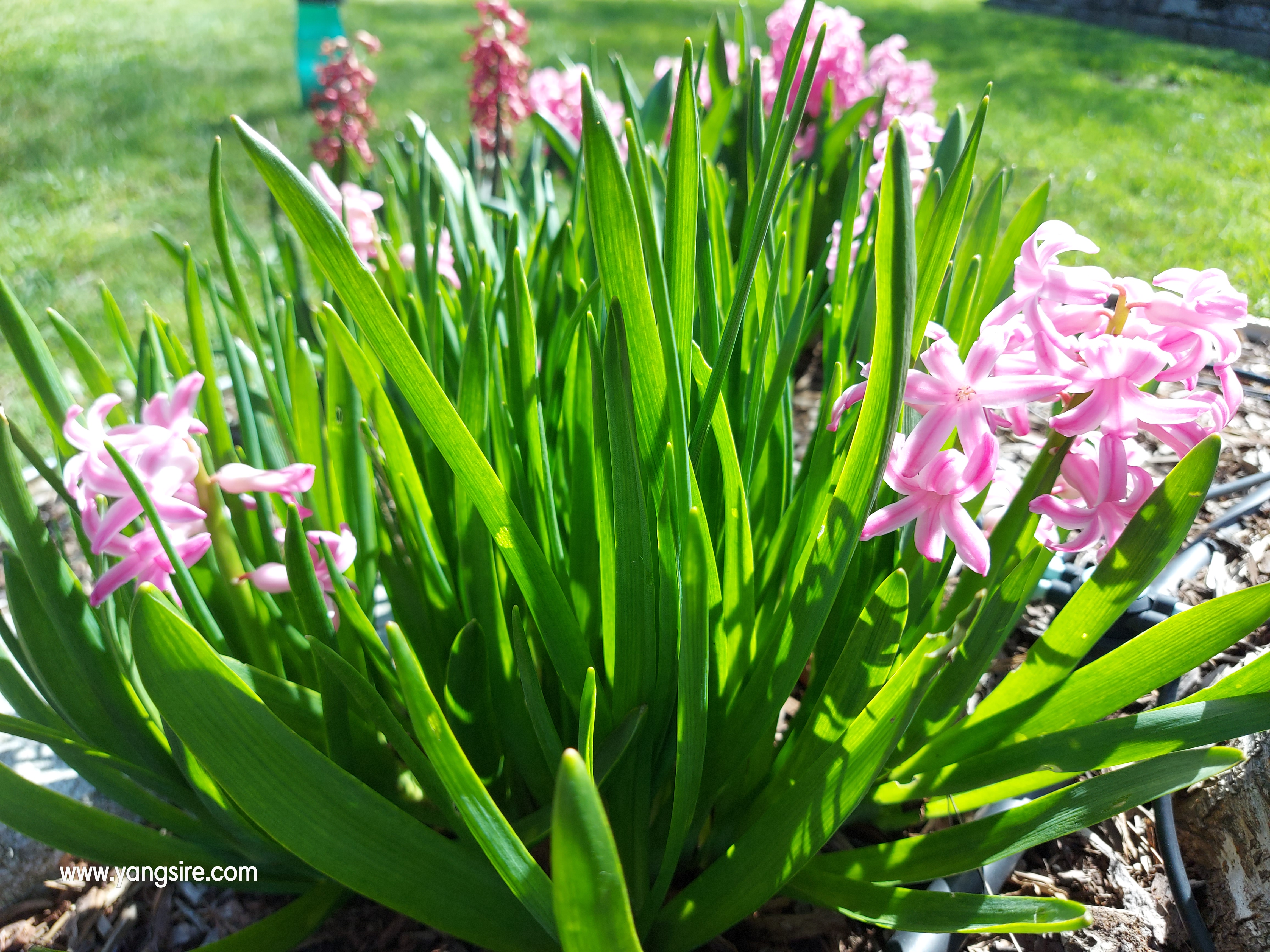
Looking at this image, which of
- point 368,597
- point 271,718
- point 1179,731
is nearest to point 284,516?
point 368,597

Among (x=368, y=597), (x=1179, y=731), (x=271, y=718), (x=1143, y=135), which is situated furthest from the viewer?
(x=1143, y=135)

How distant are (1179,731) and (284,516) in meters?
0.85

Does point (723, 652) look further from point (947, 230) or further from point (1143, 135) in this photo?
point (1143, 135)

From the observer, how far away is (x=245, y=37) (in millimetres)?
5754

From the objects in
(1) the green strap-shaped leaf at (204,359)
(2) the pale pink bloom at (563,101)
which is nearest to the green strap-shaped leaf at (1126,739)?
(1) the green strap-shaped leaf at (204,359)

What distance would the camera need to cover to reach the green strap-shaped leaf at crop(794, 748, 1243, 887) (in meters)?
0.62

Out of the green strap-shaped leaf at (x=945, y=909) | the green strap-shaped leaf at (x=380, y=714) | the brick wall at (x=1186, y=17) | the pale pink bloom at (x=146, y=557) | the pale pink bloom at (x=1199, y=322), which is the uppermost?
the brick wall at (x=1186, y=17)

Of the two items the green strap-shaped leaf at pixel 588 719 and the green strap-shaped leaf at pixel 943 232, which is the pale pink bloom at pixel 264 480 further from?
the green strap-shaped leaf at pixel 943 232

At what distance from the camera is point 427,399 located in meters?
0.61

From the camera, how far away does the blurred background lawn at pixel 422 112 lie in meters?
2.52

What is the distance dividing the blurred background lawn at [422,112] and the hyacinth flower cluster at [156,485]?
620mm

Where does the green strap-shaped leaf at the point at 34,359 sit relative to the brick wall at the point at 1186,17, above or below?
below

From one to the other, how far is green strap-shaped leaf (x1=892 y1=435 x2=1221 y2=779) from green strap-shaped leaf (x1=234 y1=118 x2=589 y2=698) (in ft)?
1.15

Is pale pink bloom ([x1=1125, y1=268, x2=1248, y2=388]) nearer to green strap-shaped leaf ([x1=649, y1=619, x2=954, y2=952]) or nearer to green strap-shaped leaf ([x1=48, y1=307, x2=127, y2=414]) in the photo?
green strap-shaped leaf ([x1=649, y1=619, x2=954, y2=952])
